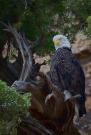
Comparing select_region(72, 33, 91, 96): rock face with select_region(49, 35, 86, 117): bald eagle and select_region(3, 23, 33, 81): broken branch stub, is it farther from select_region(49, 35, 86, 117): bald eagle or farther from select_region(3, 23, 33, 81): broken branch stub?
select_region(3, 23, 33, 81): broken branch stub

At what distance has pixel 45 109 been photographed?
2.17 metres

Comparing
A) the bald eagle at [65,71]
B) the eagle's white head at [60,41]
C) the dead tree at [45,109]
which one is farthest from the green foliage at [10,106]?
the eagle's white head at [60,41]

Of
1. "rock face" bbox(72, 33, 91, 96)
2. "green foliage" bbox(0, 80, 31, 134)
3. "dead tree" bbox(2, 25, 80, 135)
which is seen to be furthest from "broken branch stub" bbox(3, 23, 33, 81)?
"rock face" bbox(72, 33, 91, 96)

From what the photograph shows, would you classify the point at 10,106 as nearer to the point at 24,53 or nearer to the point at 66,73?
the point at 24,53

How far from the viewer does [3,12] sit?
2416mm

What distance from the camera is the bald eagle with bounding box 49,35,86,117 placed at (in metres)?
2.57

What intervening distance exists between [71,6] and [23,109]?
143 centimetres

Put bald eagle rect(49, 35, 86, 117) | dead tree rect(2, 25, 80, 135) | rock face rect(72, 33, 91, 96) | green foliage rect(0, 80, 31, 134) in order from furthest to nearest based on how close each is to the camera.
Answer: rock face rect(72, 33, 91, 96)
bald eagle rect(49, 35, 86, 117)
dead tree rect(2, 25, 80, 135)
green foliage rect(0, 80, 31, 134)

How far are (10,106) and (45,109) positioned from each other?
736 mm

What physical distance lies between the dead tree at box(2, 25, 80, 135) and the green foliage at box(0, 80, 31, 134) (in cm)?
53

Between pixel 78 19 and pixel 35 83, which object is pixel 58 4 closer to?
pixel 78 19

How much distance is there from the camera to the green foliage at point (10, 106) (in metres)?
1.44

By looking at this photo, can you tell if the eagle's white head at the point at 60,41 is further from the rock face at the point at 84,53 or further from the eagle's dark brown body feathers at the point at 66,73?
the rock face at the point at 84,53

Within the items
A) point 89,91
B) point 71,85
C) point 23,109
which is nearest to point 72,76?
point 71,85
